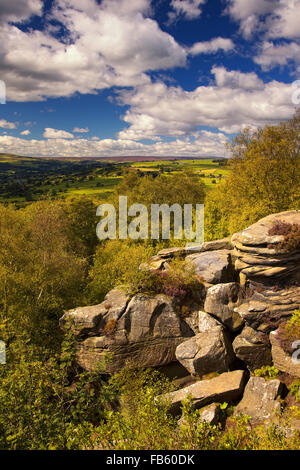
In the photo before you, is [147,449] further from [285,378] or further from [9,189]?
[9,189]

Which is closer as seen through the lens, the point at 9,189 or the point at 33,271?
the point at 33,271

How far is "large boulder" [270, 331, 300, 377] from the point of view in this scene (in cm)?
2159

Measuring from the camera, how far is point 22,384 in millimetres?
12148

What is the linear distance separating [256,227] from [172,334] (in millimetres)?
14501

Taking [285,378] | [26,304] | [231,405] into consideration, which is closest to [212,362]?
[231,405]

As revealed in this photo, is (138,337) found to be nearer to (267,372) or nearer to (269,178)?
(267,372)

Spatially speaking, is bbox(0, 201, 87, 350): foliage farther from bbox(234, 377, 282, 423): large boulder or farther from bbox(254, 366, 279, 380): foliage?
bbox(254, 366, 279, 380): foliage

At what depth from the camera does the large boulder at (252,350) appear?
2414cm

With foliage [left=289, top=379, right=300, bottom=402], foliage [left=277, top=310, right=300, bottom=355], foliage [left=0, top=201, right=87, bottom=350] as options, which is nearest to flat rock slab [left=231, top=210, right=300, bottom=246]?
foliage [left=277, top=310, right=300, bottom=355]

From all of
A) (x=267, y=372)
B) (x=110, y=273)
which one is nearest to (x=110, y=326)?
(x=110, y=273)

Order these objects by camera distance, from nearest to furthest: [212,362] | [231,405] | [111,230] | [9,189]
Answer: [231,405], [212,362], [111,230], [9,189]

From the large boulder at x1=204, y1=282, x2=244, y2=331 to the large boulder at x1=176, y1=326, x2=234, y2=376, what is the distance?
1.79m

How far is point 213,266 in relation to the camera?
2952 centimetres

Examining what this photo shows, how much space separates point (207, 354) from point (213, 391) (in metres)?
3.20
